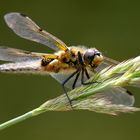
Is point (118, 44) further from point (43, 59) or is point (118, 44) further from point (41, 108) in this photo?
point (41, 108)

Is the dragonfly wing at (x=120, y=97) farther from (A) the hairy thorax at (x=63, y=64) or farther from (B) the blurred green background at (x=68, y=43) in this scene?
(B) the blurred green background at (x=68, y=43)

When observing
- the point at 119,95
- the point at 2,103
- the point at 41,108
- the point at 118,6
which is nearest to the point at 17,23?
the point at 119,95

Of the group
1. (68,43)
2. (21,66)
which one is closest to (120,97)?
(21,66)

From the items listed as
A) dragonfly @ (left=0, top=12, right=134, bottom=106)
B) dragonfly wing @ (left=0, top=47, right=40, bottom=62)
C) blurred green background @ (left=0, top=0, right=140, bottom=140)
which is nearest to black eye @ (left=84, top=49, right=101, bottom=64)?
dragonfly @ (left=0, top=12, right=134, bottom=106)

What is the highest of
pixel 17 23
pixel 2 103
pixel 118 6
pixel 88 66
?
pixel 118 6

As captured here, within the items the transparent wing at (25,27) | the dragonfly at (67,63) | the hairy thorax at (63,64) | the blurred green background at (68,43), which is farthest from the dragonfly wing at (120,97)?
the blurred green background at (68,43)

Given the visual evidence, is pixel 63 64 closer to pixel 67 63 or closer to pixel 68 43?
pixel 67 63
